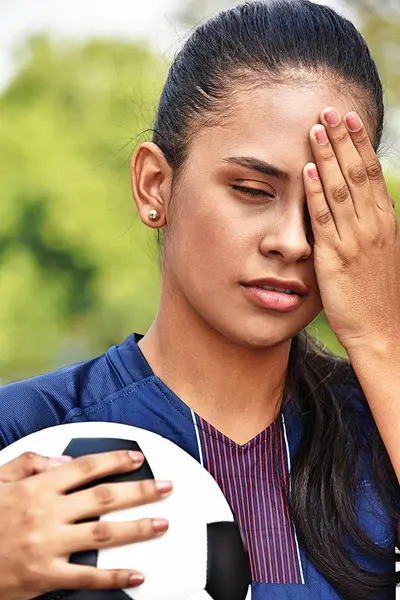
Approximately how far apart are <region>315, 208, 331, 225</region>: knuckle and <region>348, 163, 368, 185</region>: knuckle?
0.34ft

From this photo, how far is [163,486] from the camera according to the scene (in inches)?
70.7

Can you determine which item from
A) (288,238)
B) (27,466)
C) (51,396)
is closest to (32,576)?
(27,466)

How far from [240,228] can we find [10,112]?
10.8 m

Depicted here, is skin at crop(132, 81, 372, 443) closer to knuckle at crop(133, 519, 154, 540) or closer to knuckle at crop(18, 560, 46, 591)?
knuckle at crop(133, 519, 154, 540)

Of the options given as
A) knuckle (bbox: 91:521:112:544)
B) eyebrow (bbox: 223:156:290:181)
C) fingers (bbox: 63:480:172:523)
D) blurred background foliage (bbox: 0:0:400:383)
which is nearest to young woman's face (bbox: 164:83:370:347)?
eyebrow (bbox: 223:156:290:181)

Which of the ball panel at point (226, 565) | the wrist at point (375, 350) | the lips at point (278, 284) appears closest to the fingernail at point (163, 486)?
the ball panel at point (226, 565)

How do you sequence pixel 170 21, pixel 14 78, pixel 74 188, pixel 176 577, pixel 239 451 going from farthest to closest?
pixel 14 78 < pixel 74 188 < pixel 170 21 < pixel 239 451 < pixel 176 577

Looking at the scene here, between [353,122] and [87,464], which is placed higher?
[353,122]

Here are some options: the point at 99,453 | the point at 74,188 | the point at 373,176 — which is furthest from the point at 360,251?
the point at 74,188

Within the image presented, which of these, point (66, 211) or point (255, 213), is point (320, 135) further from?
point (66, 211)

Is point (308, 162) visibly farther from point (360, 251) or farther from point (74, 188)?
point (74, 188)

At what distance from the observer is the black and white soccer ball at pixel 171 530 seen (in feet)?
5.74

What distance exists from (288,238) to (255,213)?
89 millimetres

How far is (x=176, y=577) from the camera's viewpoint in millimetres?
1770
